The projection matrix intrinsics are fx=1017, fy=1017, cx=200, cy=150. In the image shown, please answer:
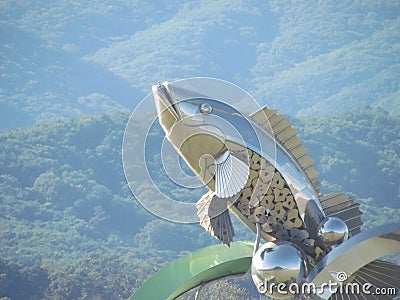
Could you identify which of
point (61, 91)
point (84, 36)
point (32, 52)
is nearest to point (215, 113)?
point (61, 91)

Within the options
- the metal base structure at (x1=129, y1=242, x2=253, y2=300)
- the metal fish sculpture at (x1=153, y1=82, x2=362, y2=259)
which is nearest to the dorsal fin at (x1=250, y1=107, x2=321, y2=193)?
the metal fish sculpture at (x1=153, y1=82, x2=362, y2=259)

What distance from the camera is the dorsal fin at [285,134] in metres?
6.27

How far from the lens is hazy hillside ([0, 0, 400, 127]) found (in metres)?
35.0

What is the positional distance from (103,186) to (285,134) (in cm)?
2045

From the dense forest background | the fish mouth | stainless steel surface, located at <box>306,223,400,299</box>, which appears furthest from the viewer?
the dense forest background

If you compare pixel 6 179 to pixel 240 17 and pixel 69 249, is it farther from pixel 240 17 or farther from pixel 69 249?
pixel 240 17

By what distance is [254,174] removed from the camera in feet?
20.3

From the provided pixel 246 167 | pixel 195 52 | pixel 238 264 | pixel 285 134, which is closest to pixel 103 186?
pixel 195 52

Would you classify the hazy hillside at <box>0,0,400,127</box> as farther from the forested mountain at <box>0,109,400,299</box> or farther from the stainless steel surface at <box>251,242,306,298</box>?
the stainless steel surface at <box>251,242,306,298</box>

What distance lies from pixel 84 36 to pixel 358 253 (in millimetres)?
37971

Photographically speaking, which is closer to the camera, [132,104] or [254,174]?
[254,174]

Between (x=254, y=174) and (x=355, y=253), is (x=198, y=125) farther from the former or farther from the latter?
(x=355, y=253)

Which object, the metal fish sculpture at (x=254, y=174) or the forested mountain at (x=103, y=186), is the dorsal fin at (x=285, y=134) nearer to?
the metal fish sculpture at (x=254, y=174)

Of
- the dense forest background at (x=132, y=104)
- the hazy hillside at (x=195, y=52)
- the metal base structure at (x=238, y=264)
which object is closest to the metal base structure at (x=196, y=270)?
the metal base structure at (x=238, y=264)
